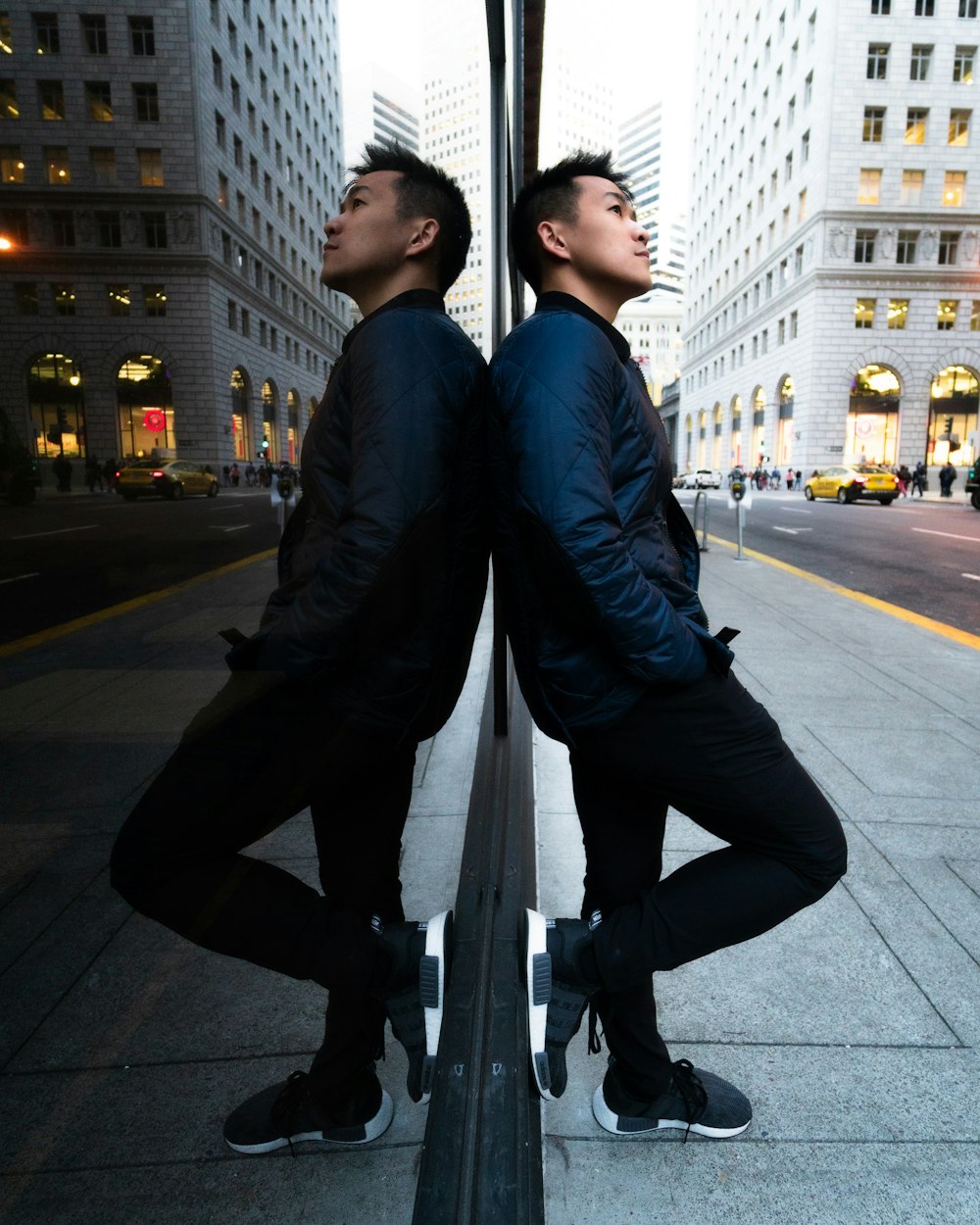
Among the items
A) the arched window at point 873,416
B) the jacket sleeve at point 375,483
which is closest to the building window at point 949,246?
the arched window at point 873,416

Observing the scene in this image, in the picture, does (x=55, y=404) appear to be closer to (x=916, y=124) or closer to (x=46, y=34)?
(x=46, y=34)

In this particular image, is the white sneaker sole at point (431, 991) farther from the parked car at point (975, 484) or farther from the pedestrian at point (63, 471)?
the parked car at point (975, 484)

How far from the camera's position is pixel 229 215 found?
2.23 m

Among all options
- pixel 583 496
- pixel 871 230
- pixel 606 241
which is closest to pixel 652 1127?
pixel 583 496

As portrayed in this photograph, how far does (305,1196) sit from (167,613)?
15.2 ft

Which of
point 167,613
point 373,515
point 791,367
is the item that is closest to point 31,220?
point 373,515

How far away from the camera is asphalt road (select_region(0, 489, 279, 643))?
2.06 m

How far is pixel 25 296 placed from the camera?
1.82 metres

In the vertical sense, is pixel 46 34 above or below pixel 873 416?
below

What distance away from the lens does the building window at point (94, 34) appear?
173cm

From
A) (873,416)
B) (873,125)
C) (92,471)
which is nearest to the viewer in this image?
(92,471)

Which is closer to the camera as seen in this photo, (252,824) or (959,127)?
(252,824)

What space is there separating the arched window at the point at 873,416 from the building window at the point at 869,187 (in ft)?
27.4

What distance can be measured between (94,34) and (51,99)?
7.1 inches
